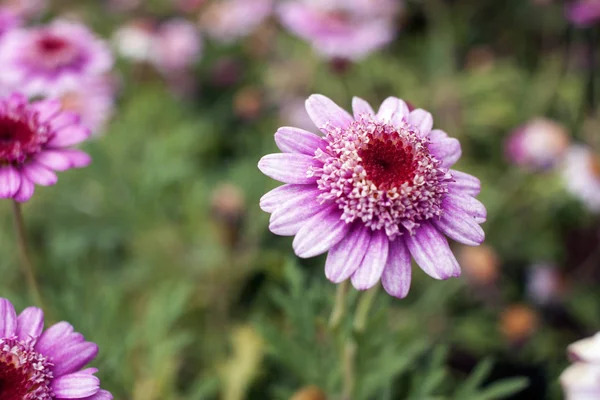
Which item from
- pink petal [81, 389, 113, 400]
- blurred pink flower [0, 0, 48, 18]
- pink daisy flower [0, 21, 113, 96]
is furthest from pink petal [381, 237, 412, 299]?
blurred pink flower [0, 0, 48, 18]

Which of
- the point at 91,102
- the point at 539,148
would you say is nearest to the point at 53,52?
the point at 91,102

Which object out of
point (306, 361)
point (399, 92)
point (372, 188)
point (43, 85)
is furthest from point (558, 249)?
point (43, 85)

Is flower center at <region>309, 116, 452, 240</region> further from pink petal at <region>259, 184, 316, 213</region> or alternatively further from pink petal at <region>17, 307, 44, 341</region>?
pink petal at <region>17, 307, 44, 341</region>

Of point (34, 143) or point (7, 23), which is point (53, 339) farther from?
point (7, 23)

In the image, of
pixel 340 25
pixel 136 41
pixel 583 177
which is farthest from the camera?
pixel 136 41

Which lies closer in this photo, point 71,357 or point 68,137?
point 71,357

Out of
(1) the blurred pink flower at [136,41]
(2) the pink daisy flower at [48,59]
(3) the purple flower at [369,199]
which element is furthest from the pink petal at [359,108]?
(1) the blurred pink flower at [136,41]

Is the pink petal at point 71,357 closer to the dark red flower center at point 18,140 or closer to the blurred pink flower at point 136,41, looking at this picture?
the dark red flower center at point 18,140
